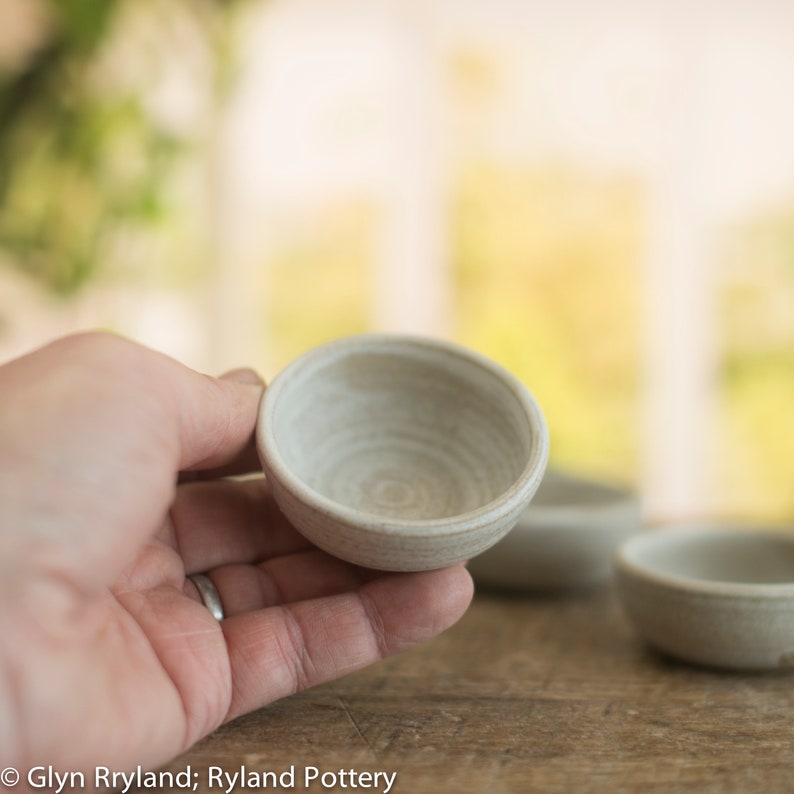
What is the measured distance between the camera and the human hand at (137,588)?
0.55 meters

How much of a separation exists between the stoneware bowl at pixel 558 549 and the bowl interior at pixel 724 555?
7 cm

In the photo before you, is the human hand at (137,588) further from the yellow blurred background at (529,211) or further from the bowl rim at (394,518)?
the yellow blurred background at (529,211)

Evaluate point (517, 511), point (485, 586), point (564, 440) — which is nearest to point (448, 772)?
point (517, 511)

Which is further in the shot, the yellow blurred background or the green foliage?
the yellow blurred background

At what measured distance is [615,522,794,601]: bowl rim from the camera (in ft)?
2.35

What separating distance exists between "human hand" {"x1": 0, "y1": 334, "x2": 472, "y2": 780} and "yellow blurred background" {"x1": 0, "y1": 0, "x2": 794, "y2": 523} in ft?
6.64

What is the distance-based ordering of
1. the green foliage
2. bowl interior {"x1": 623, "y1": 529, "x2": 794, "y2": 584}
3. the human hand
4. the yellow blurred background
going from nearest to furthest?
the human hand → bowl interior {"x1": 623, "y1": 529, "x2": 794, "y2": 584} → the green foliage → the yellow blurred background

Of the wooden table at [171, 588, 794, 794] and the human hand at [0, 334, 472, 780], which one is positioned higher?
the human hand at [0, 334, 472, 780]

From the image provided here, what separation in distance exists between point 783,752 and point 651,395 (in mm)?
2312

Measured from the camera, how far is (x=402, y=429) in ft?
2.73

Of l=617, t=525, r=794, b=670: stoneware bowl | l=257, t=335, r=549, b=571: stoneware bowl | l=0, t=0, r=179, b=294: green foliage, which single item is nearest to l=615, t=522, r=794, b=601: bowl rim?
l=617, t=525, r=794, b=670: stoneware bowl

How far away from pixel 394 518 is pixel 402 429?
0.13 metres

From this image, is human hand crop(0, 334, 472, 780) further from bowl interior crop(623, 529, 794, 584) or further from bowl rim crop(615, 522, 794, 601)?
bowl interior crop(623, 529, 794, 584)

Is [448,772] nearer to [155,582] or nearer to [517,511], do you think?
[517,511]
